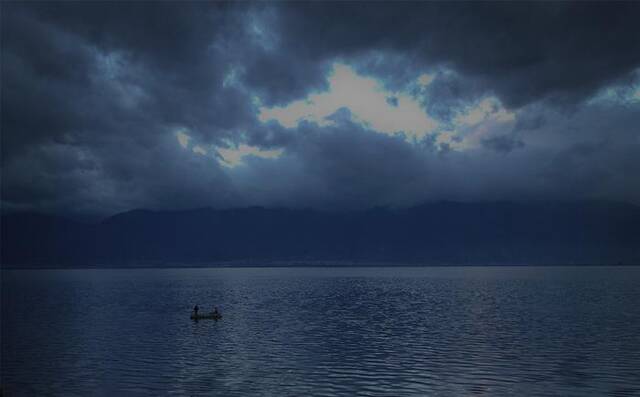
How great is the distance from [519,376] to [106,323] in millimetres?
64265

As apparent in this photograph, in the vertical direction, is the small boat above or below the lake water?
above

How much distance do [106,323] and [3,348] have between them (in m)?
23.7

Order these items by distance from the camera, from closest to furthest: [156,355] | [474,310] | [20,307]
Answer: [156,355], [474,310], [20,307]

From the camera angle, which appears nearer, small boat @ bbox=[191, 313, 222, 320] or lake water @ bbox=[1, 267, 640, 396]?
lake water @ bbox=[1, 267, 640, 396]

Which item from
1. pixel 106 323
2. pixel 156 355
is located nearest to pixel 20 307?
pixel 106 323

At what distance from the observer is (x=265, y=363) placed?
5028cm

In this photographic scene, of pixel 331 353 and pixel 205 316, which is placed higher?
pixel 205 316

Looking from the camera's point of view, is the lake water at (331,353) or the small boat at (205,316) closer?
the lake water at (331,353)

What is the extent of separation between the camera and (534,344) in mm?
58438

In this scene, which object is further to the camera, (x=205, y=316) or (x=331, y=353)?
(x=205, y=316)

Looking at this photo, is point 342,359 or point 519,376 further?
point 342,359

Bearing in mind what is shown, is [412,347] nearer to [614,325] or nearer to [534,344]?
[534,344]

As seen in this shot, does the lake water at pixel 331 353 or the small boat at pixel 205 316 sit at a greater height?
the small boat at pixel 205 316

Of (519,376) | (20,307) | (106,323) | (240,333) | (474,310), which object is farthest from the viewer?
(20,307)
